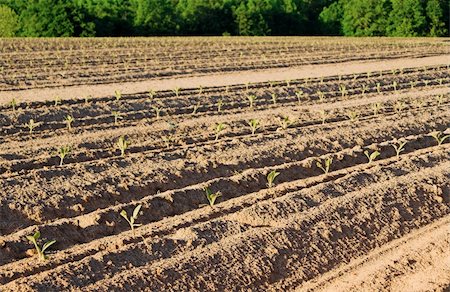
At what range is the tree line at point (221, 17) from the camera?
45.6 m

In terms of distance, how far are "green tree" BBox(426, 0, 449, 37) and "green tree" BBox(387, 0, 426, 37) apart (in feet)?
1.95

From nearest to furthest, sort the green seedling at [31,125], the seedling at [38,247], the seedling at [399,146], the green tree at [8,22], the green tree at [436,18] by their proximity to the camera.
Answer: the seedling at [38,247] < the seedling at [399,146] < the green seedling at [31,125] < the green tree at [8,22] < the green tree at [436,18]

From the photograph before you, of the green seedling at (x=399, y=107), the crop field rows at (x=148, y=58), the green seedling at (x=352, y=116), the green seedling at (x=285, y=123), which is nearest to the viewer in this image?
the green seedling at (x=285, y=123)

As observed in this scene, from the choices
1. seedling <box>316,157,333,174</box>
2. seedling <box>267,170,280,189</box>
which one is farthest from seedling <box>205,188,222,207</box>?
seedling <box>316,157,333,174</box>

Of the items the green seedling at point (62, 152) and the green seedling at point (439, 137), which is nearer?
the green seedling at point (62, 152)

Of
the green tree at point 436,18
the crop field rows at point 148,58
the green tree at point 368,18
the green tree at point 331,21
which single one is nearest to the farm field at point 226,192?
the crop field rows at point 148,58

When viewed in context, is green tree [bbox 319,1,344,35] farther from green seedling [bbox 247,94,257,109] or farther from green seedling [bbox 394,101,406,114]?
green seedling [bbox 394,101,406,114]

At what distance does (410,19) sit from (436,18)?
1.88 m

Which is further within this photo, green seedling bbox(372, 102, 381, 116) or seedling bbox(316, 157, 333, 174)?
green seedling bbox(372, 102, 381, 116)

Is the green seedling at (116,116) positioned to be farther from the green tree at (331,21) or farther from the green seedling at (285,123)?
the green tree at (331,21)

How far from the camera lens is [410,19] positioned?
5169 cm

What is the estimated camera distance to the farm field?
5770mm

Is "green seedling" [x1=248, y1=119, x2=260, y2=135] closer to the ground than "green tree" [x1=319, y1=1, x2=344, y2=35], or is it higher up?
higher up

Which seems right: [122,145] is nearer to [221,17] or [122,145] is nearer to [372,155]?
[372,155]
